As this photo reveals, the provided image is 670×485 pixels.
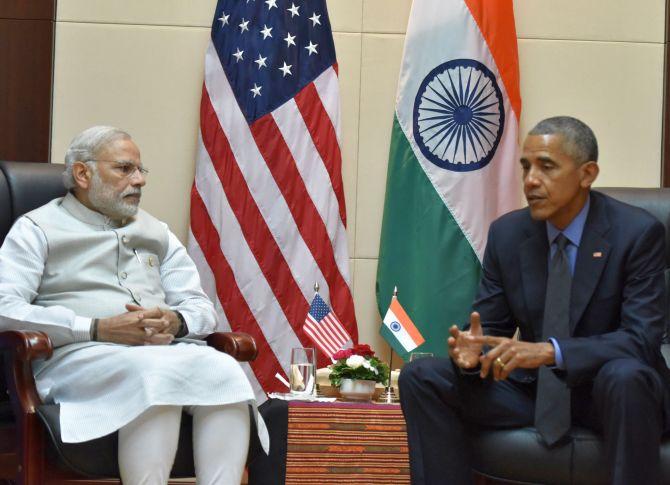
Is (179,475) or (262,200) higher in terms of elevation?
(262,200)

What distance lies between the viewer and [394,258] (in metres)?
4.64

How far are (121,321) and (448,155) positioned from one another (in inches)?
75.0

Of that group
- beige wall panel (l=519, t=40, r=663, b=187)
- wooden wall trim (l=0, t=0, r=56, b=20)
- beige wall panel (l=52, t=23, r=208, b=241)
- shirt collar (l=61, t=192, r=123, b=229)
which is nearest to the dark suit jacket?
shirt collar (l=61, t=192, r=123, b=229)

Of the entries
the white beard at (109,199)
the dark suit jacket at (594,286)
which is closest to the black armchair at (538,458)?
the dark suit jacket at (594,286)

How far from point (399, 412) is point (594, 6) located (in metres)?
2.45

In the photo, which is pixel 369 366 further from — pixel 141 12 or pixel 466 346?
pixel 141 12

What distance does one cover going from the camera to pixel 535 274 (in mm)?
3055

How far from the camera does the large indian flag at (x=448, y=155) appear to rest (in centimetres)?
458

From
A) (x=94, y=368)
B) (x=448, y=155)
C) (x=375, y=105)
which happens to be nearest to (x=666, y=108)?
(x=448, y=155)

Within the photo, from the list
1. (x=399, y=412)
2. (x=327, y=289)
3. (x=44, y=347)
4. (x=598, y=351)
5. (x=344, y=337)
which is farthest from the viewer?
(x=327, y=289)

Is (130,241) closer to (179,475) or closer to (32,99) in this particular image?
(179,475)

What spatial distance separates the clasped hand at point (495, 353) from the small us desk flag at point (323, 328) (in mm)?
1107

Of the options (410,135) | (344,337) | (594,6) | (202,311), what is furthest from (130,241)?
(594,6)

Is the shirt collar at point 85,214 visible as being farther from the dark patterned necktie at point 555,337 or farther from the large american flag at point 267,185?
the dark patterned necktie at point 555,337
